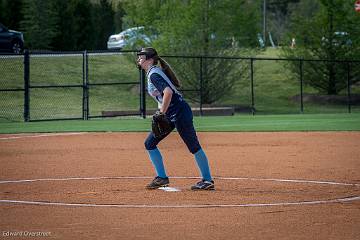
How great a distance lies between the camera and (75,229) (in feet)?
29.6

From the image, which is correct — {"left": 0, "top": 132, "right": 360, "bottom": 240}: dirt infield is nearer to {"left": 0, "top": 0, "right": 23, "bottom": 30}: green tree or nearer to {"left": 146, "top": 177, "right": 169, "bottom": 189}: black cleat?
{"left": 146, "top": 177, "right": 169, "bottom": 189}: black cleat

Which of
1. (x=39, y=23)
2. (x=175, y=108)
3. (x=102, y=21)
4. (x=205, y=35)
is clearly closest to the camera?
(x=175, y=108)

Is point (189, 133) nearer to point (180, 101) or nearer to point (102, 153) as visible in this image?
point (180, 101)

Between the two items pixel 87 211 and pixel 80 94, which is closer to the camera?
pixel 87 211

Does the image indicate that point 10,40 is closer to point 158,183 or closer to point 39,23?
point 39,23

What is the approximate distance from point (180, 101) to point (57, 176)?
10.2ft

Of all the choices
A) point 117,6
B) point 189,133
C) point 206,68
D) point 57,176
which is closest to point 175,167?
point 57,176

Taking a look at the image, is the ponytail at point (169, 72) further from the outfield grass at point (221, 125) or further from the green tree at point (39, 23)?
the green tree at point (39, 23)

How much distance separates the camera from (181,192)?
12078 millimetres

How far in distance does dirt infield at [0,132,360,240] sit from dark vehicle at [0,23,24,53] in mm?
22415

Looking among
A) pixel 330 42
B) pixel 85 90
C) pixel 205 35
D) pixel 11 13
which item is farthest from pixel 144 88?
pixel 11 13

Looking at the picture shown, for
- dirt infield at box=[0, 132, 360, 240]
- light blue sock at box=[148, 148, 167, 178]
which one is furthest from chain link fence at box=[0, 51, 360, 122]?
light blue sock at box=[148, 148, 167, 178]

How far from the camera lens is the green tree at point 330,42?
4209 cm

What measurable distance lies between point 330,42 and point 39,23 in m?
16.9
